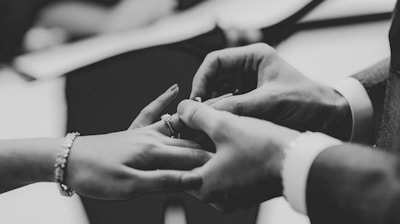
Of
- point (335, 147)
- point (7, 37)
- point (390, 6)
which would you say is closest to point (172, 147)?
point (335, 147)

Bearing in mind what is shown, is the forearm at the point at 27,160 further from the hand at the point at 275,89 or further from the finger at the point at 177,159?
the hand at the point at 275,89

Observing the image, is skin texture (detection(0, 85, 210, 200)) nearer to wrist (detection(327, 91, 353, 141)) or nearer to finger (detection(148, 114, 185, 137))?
finger (detection(148, 114, 185, 137))

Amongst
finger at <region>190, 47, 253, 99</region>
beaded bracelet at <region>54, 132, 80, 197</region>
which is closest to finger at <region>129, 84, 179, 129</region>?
finger at <region>190, 47, 253, 99</region>

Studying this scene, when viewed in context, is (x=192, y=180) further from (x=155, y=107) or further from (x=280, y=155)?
(x=155, y=107)

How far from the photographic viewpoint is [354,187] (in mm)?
685

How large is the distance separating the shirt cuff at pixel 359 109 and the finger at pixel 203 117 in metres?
0.38

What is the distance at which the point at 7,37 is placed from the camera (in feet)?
4.36

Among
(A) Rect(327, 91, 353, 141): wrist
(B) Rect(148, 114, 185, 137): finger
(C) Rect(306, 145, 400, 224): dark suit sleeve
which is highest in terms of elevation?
(C) Rect(306, 145, 400, 224): dark suit sleeve

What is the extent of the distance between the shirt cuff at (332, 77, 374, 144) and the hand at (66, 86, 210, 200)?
37 centimetres

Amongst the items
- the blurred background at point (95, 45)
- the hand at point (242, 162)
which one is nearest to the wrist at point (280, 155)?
the hand at point (242, 162)

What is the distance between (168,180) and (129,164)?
93mm

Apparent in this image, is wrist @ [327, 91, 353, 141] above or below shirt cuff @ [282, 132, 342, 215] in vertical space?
below

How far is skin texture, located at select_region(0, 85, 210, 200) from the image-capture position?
3.00ft

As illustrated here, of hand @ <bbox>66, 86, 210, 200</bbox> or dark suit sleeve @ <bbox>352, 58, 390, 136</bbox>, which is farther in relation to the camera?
dark suit sleeve @ <bbox>352, 58, 390, 136</bbox>
